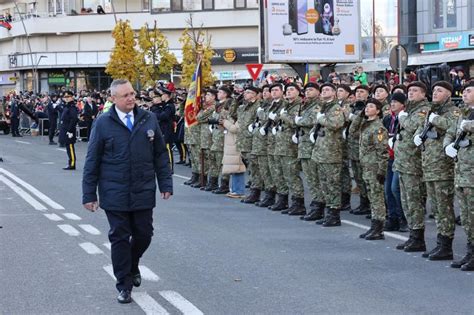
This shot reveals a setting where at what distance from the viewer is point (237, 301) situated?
8.38 m

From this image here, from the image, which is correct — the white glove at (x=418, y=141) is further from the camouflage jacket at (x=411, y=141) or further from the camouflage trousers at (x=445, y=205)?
the camouflage trousers at (x=445, y=205)

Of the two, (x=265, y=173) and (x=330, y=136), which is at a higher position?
(x=330, y=136)

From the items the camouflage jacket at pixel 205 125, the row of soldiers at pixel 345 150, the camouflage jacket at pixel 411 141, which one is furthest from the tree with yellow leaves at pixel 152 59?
the camouflage jacket at pixel 411 141

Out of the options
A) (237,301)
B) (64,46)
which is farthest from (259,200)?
(64,46)

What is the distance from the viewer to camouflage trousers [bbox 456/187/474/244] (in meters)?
9.76

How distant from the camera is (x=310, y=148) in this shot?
14.0 meters

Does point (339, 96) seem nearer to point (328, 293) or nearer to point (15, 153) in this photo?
point (328, 293)

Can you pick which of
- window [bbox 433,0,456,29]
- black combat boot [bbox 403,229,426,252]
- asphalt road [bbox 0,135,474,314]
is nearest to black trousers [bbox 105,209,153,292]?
asphalt road [bbox 0,135,474,314]

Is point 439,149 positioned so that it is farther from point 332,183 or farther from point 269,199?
point 269,199

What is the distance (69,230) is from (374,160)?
13.0ft

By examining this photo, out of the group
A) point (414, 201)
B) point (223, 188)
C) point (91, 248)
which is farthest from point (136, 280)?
point (223, 188)

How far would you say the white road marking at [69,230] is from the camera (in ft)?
41.2

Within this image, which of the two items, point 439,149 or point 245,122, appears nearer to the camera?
point 439,149

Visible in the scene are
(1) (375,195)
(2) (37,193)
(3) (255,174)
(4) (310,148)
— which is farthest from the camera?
(2) (37,193)
